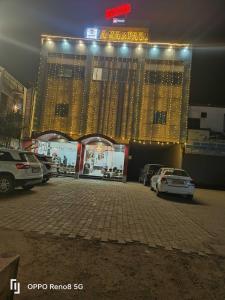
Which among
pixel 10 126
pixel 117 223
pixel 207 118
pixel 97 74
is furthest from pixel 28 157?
pixel 207 118

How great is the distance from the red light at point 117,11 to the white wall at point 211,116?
505 inches

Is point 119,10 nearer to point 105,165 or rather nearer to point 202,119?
point 202,119

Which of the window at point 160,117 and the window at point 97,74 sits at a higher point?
the window at point 97,74

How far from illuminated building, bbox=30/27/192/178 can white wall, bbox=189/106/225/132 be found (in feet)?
3.35

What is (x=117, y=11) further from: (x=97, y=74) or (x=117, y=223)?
(x=117, y=223)

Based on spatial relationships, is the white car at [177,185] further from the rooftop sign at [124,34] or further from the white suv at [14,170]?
the rooftop sign at [124,34]

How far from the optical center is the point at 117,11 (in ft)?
116

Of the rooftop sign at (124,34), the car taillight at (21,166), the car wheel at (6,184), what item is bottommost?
the car wheel at (6,184)

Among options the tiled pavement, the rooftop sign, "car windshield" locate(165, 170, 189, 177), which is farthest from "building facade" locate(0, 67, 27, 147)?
the tiled pavement

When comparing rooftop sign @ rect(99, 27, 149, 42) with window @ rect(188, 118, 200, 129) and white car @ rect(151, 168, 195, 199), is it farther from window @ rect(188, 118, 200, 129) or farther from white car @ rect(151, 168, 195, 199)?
white car @ rect(151, 168, 195, 199)

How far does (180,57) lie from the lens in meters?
31.9

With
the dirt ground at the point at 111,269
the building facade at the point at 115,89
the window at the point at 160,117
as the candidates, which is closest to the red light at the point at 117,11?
the building facade at the point at 115,89

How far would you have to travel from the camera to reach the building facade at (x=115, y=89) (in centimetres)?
3170

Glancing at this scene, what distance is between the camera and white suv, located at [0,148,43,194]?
12.9 m
